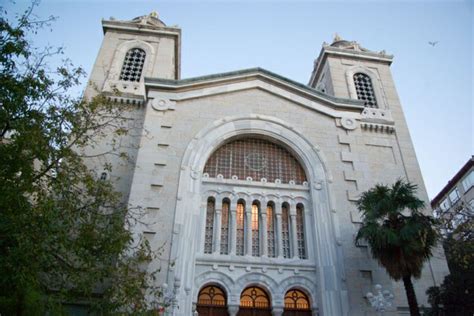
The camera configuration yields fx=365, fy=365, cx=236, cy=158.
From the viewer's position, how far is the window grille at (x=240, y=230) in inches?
625

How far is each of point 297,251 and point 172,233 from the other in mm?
5468

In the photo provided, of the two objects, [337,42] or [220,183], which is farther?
[337,42]

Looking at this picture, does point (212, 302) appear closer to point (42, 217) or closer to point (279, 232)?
point (279, 232)

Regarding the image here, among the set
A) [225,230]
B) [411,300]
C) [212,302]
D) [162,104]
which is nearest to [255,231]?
[225,230]

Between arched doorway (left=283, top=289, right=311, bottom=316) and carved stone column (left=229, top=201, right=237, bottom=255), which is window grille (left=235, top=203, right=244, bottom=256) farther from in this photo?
arched doorway (left=283, top=289, right=311, bottom=316)

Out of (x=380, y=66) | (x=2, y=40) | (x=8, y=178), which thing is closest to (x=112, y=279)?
(x=8, y=178)

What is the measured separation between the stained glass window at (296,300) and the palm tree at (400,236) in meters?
3.61

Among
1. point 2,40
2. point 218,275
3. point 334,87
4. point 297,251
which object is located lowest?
point 218,275

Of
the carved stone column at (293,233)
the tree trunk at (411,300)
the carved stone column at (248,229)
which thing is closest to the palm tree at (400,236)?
the tree trunk at (411,300)

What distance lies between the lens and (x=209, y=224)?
53.2 feet

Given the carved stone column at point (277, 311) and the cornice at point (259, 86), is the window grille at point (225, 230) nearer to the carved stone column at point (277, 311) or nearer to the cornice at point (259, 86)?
the carved stone column at point (277, 311)

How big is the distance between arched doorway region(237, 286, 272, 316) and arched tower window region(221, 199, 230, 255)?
73.6 inches

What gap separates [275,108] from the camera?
64.6 ft

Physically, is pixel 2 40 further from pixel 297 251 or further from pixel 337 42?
pixel 337 42
